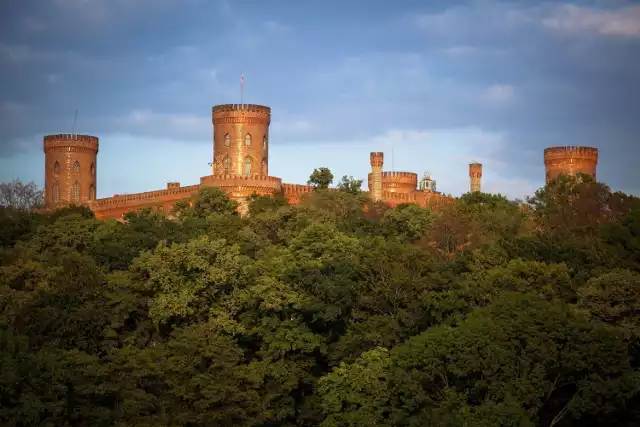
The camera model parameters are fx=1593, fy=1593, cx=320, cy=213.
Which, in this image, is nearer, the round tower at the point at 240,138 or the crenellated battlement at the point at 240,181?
the crenellated battlement at the point at 240,181

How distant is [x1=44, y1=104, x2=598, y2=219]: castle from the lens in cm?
8662

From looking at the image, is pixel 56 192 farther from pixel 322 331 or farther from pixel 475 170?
A: pixel 322 331

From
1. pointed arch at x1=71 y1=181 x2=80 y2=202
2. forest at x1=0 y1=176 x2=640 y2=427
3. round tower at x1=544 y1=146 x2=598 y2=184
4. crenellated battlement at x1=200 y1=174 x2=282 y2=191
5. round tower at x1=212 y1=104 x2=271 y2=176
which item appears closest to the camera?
forest at x1=0 y1=176 x2=640 y2=427

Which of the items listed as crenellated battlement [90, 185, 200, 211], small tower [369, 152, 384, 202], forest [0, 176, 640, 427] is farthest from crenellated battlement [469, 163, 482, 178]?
forest [0, 176, 640, 427]

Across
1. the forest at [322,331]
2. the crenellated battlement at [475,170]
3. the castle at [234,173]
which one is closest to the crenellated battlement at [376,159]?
the castle at [234,173]

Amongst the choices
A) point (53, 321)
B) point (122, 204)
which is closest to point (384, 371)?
point (53, 321)

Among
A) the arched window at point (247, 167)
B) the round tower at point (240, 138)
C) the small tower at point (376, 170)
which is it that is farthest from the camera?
the small tower at point (376, 170)

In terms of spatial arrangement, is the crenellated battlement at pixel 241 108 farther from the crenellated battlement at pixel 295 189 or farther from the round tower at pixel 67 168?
the round tower at pixel 67 168

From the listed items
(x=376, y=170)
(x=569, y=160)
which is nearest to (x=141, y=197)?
(x=376, y=170)

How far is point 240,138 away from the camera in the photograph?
8975 cm

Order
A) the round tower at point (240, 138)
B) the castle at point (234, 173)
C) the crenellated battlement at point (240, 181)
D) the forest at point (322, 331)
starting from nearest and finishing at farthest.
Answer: the forest at point (322, 331) → the crenellated battlement at point (240, 181) → the castle at point (234, 173) → the round tower at point (240, 138)

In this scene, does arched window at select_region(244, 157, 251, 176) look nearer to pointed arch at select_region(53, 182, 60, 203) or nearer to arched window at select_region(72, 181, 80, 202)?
arched window at select_region(72, 181, 80, 202)

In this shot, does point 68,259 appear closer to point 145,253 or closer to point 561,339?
point 145,253

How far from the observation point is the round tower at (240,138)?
89.2 m
